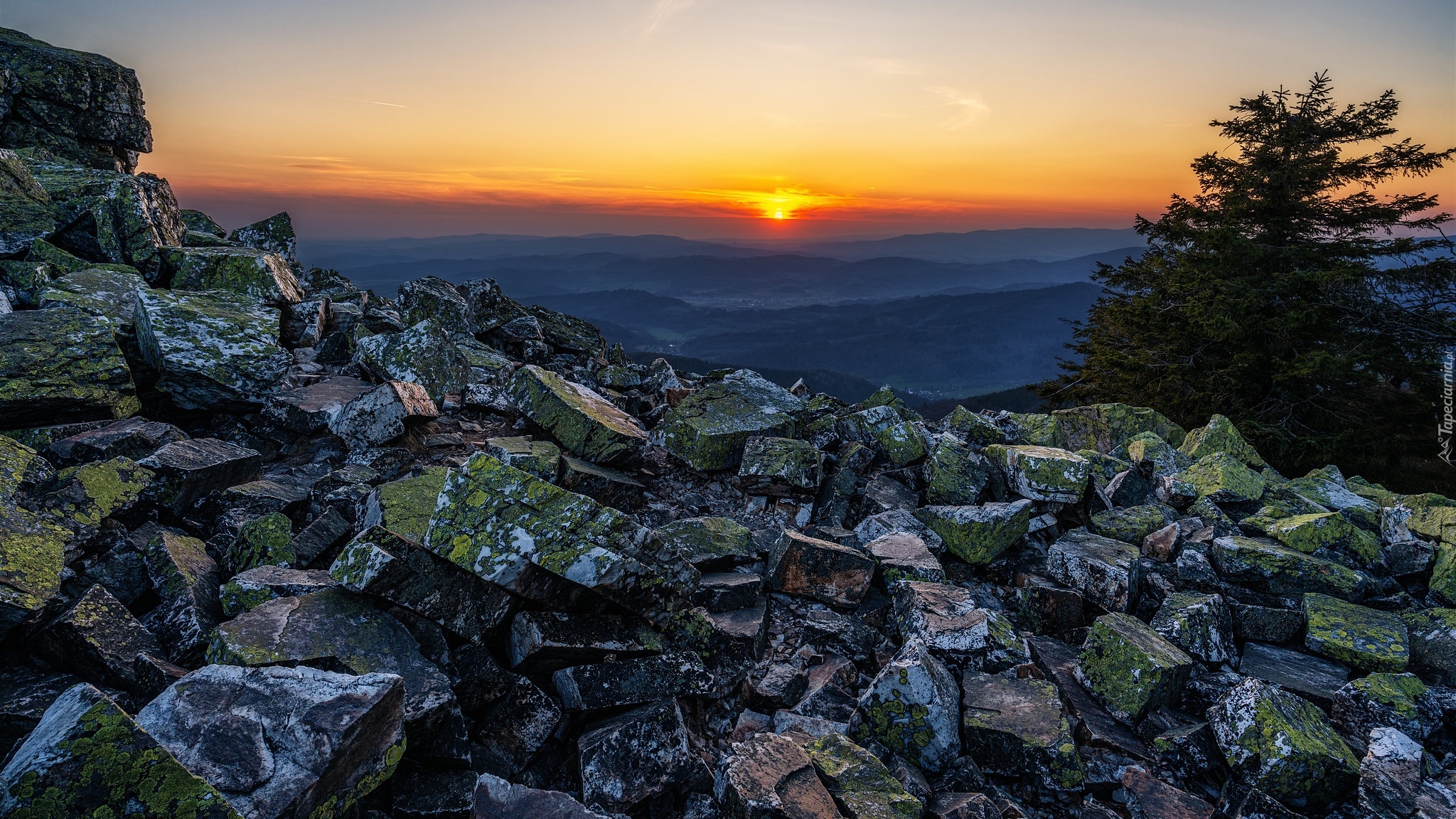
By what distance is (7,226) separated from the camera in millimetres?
9180

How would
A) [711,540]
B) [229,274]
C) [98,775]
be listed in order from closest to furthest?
[98,775]
[711,540]
[229,274]

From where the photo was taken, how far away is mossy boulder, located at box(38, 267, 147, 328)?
7418mm

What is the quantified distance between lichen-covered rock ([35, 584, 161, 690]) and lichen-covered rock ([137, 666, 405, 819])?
2.99 feet

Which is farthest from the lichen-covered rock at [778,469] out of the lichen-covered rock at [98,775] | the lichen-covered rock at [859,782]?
the lichen-covered rock at [98,775]

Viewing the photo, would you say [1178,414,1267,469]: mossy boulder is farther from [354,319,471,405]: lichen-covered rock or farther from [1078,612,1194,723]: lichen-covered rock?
[354,319,471,405]: lichen-covered rock

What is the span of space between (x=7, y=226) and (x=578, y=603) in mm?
11505

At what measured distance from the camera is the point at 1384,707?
4.72 m

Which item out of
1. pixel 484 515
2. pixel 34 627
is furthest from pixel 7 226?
pixel 484 515

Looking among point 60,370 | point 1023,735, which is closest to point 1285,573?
point 1023,735

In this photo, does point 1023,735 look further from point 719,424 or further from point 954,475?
point 719,424

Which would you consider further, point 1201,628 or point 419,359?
point 419,359

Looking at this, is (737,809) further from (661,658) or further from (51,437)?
(51,437)

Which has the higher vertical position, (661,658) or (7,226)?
(7,226)

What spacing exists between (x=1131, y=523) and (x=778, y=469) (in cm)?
424
